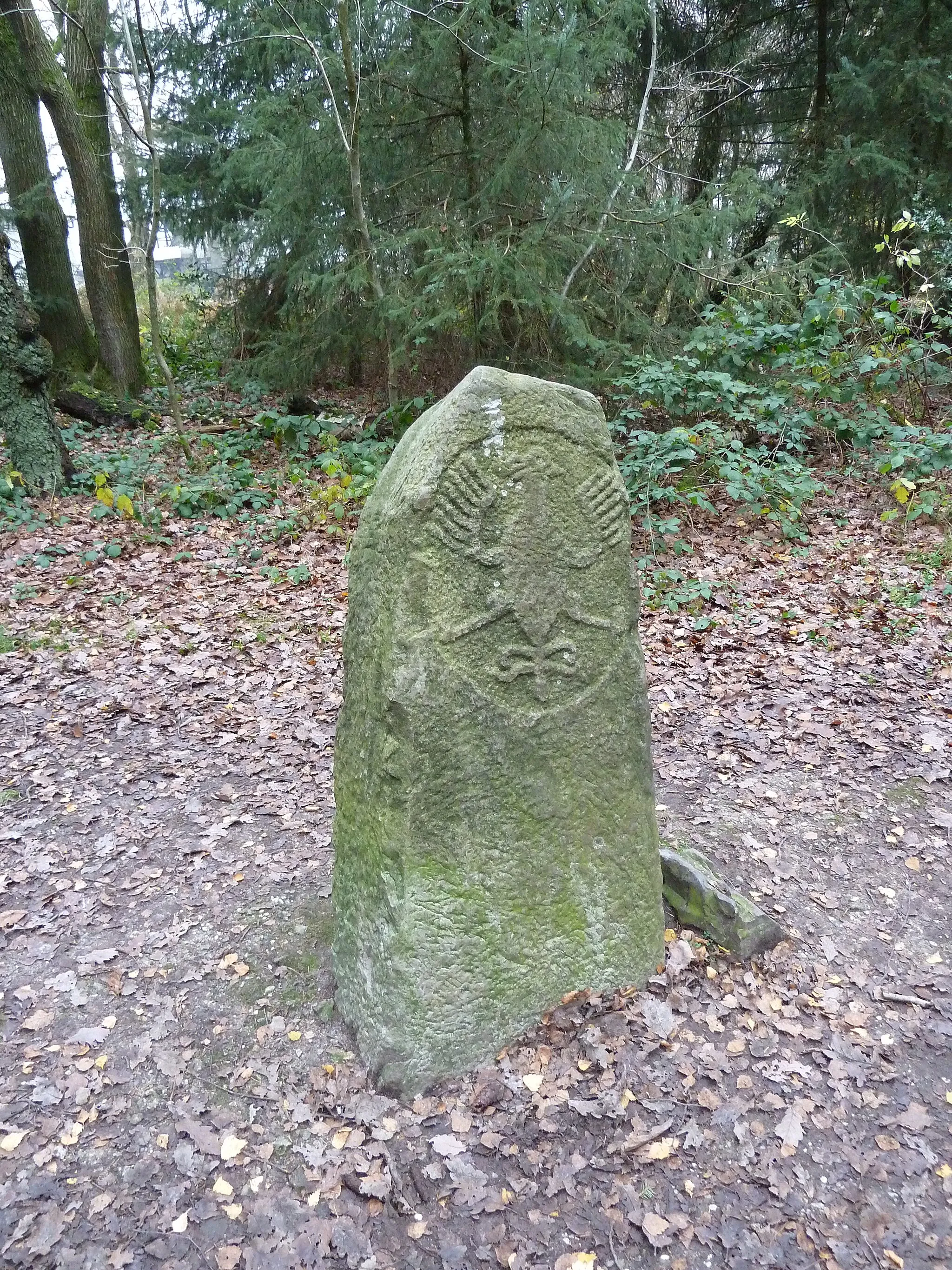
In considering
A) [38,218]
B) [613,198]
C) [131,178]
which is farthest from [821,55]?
[38,218]

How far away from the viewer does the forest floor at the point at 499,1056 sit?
2.34m

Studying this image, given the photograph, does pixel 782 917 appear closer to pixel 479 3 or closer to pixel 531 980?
pixel 531 980

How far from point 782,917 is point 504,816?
4.79 feet

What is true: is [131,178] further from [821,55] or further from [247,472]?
[821,55]

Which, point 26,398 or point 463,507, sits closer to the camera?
point 463,507

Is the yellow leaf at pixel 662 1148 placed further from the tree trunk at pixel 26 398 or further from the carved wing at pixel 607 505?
the tree trunk at pixel 26 398

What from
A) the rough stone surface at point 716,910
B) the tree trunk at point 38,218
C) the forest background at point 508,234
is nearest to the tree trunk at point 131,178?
the forest background at point 508,234

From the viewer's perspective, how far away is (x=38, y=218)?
10.6 meters

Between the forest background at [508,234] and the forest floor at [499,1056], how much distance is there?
2320mm

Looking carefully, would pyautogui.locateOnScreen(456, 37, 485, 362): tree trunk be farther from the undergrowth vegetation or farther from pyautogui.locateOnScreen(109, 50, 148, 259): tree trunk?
pyautogui.locateOnScreen(109, 50, 148, 259): tree trunk

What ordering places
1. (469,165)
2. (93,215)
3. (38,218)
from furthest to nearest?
(93,215)
(38,218)
(469,165)

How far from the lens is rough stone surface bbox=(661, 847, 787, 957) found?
3.17 m

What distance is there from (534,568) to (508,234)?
5902mm

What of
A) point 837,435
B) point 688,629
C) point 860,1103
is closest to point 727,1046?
point 860,1103
